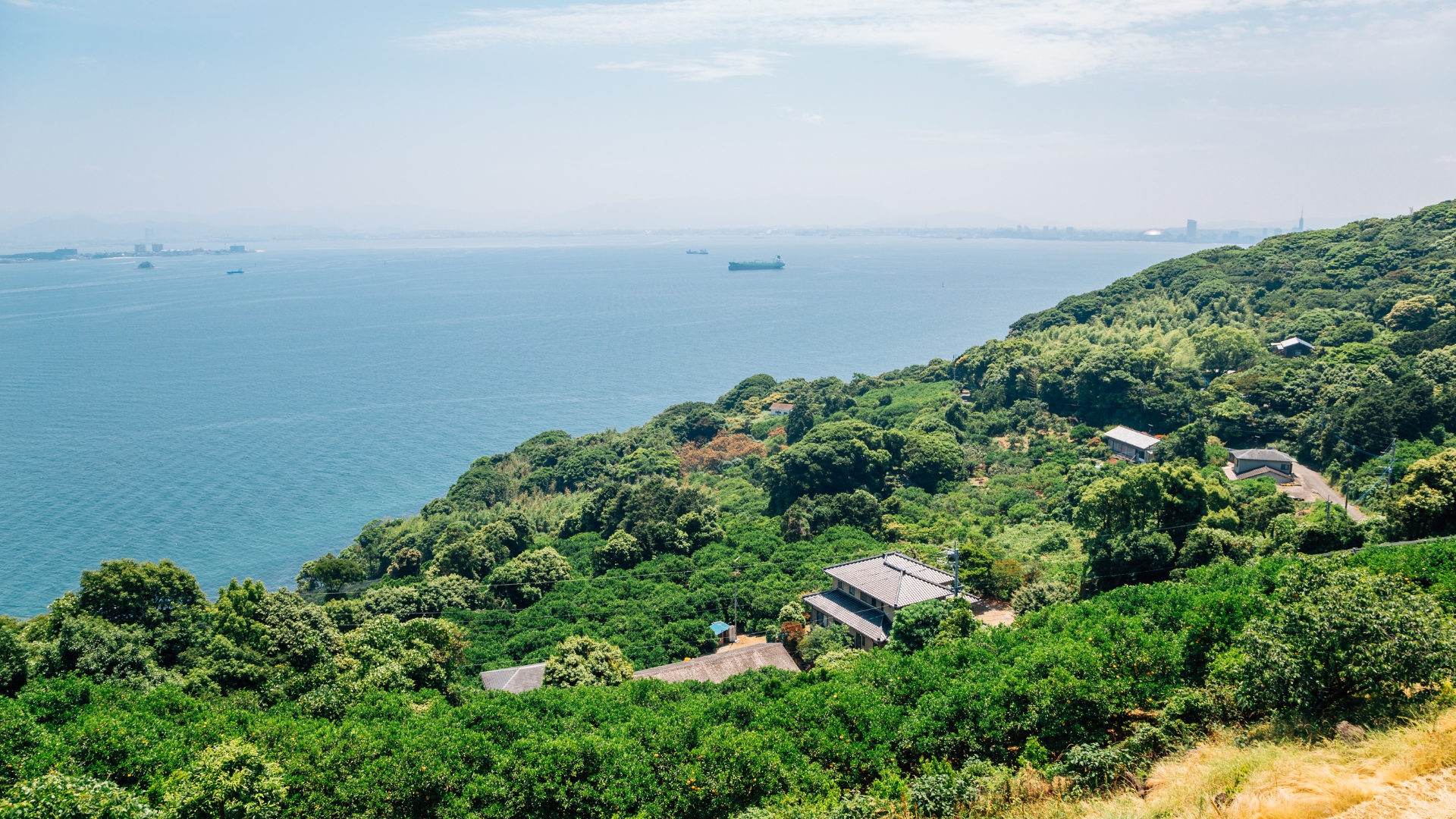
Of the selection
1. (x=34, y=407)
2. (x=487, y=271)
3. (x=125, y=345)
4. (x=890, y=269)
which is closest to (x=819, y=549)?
(x=34, y=407)

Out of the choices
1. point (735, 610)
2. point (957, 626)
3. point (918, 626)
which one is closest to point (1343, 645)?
point (957, 626)

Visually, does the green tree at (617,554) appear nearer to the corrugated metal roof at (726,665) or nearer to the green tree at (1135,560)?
the corrugated metal roof at (726,665)

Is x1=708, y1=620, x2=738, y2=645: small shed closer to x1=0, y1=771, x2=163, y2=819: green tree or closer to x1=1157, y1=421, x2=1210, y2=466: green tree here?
x1=0, y1=771, x2=163, y2=819: green tree

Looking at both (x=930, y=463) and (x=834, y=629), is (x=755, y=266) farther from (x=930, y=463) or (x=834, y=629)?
(x=834, y=629)

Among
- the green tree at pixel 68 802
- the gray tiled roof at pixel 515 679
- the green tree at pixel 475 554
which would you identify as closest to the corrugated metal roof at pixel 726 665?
the gray tiled roof at pixel 515 679

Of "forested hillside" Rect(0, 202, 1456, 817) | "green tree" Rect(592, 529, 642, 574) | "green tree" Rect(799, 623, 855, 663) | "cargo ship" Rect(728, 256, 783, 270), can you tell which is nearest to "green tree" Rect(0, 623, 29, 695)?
"forested hillside" Rect(0, 202, 1456, 817)

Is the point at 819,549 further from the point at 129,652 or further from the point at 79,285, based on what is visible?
the point at 79,285
